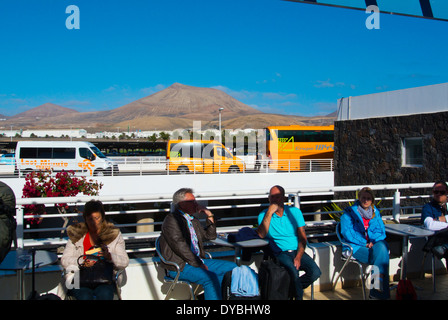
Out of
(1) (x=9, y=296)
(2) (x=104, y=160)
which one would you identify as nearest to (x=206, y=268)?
(1) (x=9, y=296)

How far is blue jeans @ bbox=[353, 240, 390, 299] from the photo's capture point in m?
4.04

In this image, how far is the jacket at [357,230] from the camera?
4.39m

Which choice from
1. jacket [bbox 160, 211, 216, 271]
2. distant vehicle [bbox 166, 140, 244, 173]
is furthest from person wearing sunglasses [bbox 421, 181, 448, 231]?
distant vehicle [bbox 166, 140, 244, 173]

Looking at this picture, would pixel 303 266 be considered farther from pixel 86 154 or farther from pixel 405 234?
pixel 86 154

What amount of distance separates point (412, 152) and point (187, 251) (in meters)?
13.5

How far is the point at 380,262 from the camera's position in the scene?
4.10 m

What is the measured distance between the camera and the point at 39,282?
3.71 m

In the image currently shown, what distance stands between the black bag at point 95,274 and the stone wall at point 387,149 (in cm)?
1279

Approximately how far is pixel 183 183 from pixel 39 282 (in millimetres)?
14210

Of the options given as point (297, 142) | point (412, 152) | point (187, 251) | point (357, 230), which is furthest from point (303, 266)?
point (297, 142)

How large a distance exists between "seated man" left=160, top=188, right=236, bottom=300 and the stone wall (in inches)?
469

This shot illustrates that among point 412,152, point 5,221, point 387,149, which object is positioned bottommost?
point 5,221

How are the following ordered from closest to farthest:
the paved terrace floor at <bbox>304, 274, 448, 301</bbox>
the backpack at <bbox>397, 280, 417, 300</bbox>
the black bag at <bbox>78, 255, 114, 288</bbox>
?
the black bag at <bbox>78, 255, 114, 288</bbox>
the backpack at <bbox>397, 280, 417, 300</bbox>
the paved terrace floor at <bbox>304, 274, 448, 301</bbox>

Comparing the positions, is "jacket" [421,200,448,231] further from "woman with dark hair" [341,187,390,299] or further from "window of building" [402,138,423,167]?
"window of building" [402,138,423,167]
